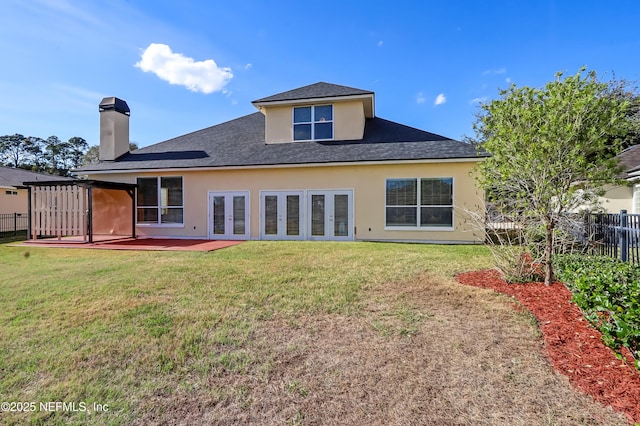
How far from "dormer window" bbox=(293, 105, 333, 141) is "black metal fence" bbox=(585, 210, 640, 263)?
10.4 metres

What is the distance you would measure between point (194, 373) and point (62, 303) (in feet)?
12.2

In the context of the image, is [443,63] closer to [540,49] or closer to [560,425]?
[540,49]

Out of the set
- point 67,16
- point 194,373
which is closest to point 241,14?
point 67,16

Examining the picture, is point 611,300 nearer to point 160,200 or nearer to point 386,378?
point 386,378

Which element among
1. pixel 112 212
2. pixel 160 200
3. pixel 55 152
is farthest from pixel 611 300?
pixel 55 152

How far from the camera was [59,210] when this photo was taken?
44.4ft

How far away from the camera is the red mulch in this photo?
2611 millimetres

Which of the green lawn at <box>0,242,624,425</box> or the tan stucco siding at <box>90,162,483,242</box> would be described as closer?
the green lawn at <box>0,242,624,425</box>

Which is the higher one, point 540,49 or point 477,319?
point 540,49

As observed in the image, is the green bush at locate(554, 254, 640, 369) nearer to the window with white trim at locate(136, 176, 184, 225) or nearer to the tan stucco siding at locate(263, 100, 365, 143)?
the tan stucco siding at locate(263, 100, 365, 143)

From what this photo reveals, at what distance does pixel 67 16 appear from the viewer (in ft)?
30.2

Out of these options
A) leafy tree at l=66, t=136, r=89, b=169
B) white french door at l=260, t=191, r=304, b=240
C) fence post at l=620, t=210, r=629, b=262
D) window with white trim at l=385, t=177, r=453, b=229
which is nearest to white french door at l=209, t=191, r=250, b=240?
white french door at l=260, t=191, r=304, b=240

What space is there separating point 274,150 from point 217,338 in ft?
38.9

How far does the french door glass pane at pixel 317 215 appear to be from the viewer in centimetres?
1344
